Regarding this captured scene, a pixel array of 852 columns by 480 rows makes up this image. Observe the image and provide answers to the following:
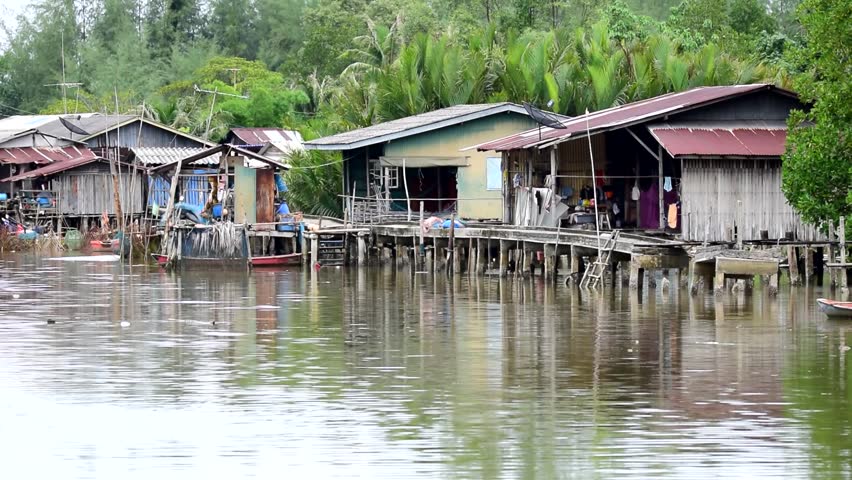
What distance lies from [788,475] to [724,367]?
623 cm

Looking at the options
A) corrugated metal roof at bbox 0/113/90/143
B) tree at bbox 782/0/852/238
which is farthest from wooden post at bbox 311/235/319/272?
corrugated metal roof at bbox 0/113/90/143

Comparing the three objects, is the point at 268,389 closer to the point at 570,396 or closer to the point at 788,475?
the point at 570,396

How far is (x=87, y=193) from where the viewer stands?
52.0 m

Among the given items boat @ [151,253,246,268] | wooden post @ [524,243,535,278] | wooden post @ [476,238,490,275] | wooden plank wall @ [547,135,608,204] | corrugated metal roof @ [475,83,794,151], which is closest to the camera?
corrugated metal roof @ [475,83,794,151]

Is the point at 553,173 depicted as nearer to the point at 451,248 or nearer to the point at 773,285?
the point at 451,248

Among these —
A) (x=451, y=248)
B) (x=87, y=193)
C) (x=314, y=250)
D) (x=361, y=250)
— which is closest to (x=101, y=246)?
(x=87, y=193)

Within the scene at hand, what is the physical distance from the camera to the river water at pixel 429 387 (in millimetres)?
13609

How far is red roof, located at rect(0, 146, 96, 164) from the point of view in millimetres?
53375

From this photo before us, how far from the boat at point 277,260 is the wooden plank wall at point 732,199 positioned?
12590 millimetres

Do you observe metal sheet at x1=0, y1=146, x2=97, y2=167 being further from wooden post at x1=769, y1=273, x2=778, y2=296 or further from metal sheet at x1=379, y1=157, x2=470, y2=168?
wooden post at x1=769, y1=273, x2=778, y2=296

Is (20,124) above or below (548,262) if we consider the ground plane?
above

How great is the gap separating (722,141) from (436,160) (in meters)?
11.4

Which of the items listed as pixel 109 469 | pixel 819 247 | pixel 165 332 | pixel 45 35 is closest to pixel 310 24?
pixel 45 35

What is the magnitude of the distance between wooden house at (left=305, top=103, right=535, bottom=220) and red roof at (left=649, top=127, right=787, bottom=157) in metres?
8.81
